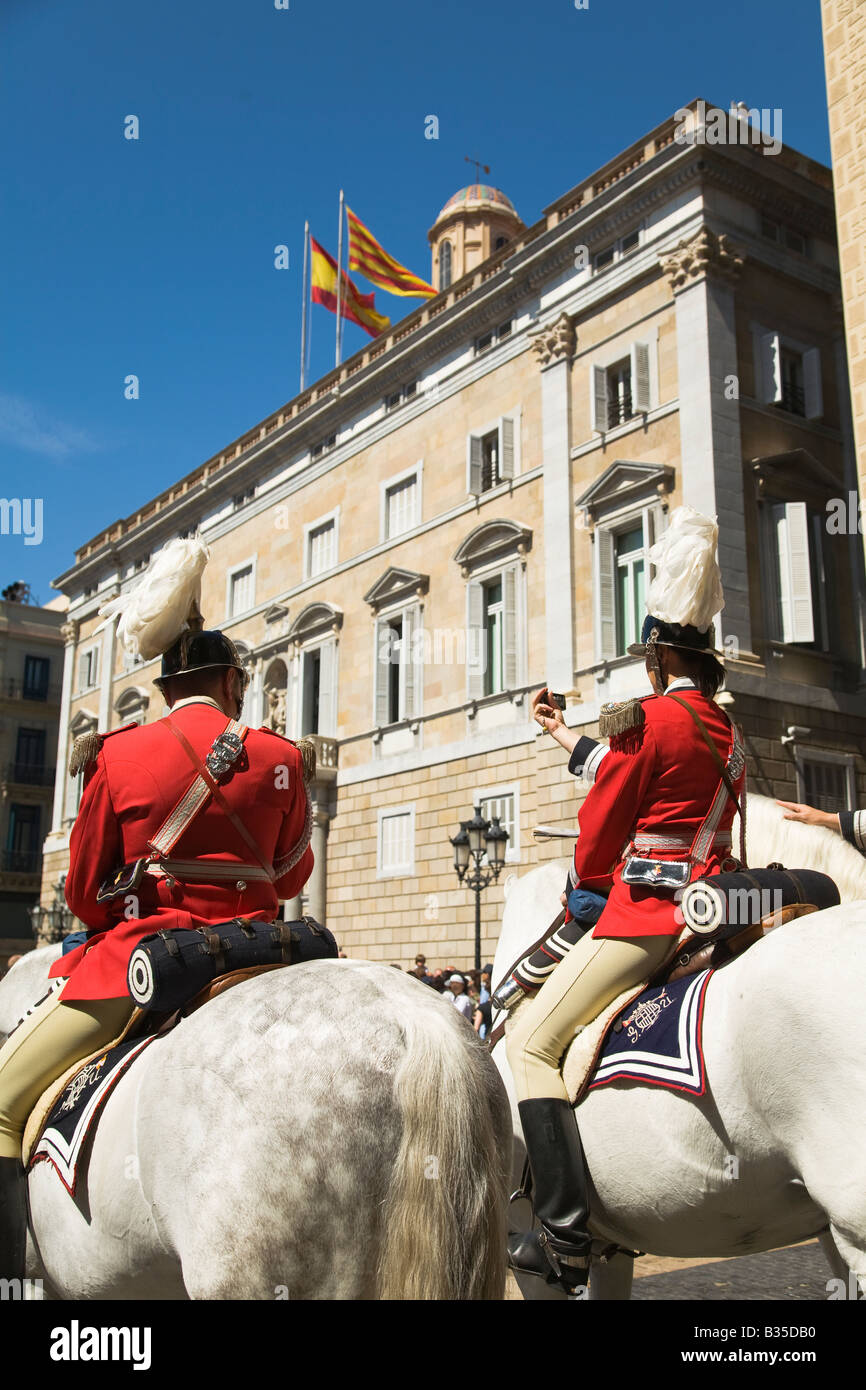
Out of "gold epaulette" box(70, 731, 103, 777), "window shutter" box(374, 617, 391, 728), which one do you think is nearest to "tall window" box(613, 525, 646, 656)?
"window shutter" box(374, 617, 391, 728)

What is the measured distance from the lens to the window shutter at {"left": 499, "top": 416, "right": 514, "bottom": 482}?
81.8ft

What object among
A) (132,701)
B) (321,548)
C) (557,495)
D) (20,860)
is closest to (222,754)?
(557,495)

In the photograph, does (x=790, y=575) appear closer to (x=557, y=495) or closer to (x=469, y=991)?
(x=557, y=495)

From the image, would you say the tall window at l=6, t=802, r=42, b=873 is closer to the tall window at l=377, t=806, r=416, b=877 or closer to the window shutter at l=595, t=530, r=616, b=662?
the tall window at l=377, t=806, r=416, b=877

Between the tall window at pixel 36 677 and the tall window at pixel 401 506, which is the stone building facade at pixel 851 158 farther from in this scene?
the tall window at pixel 36 677

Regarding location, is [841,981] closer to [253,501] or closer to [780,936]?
[780,936]

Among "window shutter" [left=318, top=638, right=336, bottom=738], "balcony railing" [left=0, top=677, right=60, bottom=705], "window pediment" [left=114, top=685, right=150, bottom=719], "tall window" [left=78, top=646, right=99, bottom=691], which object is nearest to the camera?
"window shutter" [left=318, top=638, right=336, bottom=738]

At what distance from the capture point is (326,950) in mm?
3314

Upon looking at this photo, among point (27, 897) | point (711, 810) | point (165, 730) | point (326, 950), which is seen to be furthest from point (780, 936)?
point (27, 897)

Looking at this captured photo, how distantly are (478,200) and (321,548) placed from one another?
749 inches

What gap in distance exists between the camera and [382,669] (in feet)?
91.5

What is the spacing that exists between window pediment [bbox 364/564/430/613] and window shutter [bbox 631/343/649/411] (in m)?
7.05

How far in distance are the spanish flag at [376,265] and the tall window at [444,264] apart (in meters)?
11.1
